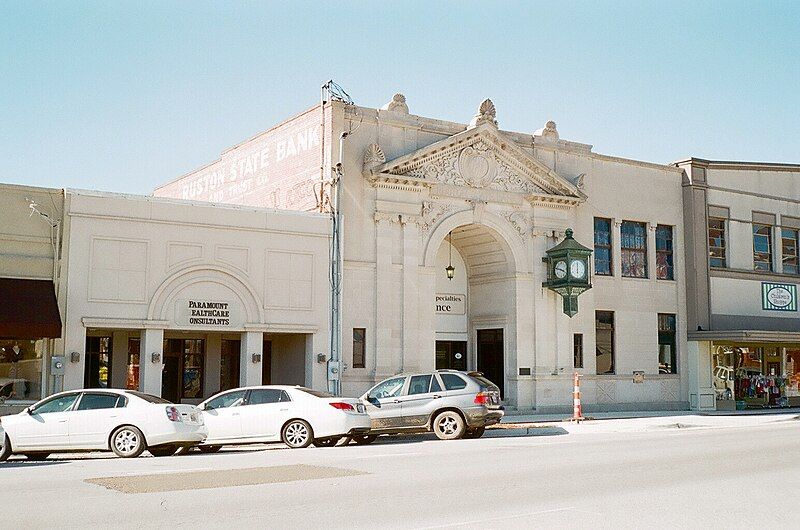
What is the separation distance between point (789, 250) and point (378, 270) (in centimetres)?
1962

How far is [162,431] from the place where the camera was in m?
17.2

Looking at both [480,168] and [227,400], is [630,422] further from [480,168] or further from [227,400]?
[227,400]

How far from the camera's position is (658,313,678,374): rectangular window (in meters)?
34.8

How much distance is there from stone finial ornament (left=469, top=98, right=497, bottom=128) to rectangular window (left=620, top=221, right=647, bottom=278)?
7133 millimetres

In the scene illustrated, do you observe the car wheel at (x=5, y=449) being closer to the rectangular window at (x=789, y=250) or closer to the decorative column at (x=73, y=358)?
the decorative column at (x=73, y=358)

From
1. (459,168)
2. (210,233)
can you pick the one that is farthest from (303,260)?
(459,168)

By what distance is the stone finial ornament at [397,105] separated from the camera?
29.3 m

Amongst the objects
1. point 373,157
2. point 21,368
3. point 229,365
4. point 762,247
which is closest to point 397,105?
point 373,157

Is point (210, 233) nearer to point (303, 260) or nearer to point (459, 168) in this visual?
point (303, 260)

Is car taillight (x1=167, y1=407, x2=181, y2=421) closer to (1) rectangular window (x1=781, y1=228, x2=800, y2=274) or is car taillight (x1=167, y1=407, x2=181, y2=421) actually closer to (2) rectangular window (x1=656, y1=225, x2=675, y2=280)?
(2) rectangular window (x1=656, y1=225, x2=675, y2=280)

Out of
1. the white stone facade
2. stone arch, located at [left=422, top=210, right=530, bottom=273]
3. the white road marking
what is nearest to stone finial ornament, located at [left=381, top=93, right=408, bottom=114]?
the white stone facade

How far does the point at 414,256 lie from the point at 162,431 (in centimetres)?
1331

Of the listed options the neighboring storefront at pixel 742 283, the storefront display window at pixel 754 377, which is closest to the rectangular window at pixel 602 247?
the neighboring storefront at pixel 742 283

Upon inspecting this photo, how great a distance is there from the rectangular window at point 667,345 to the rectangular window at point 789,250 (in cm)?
658
